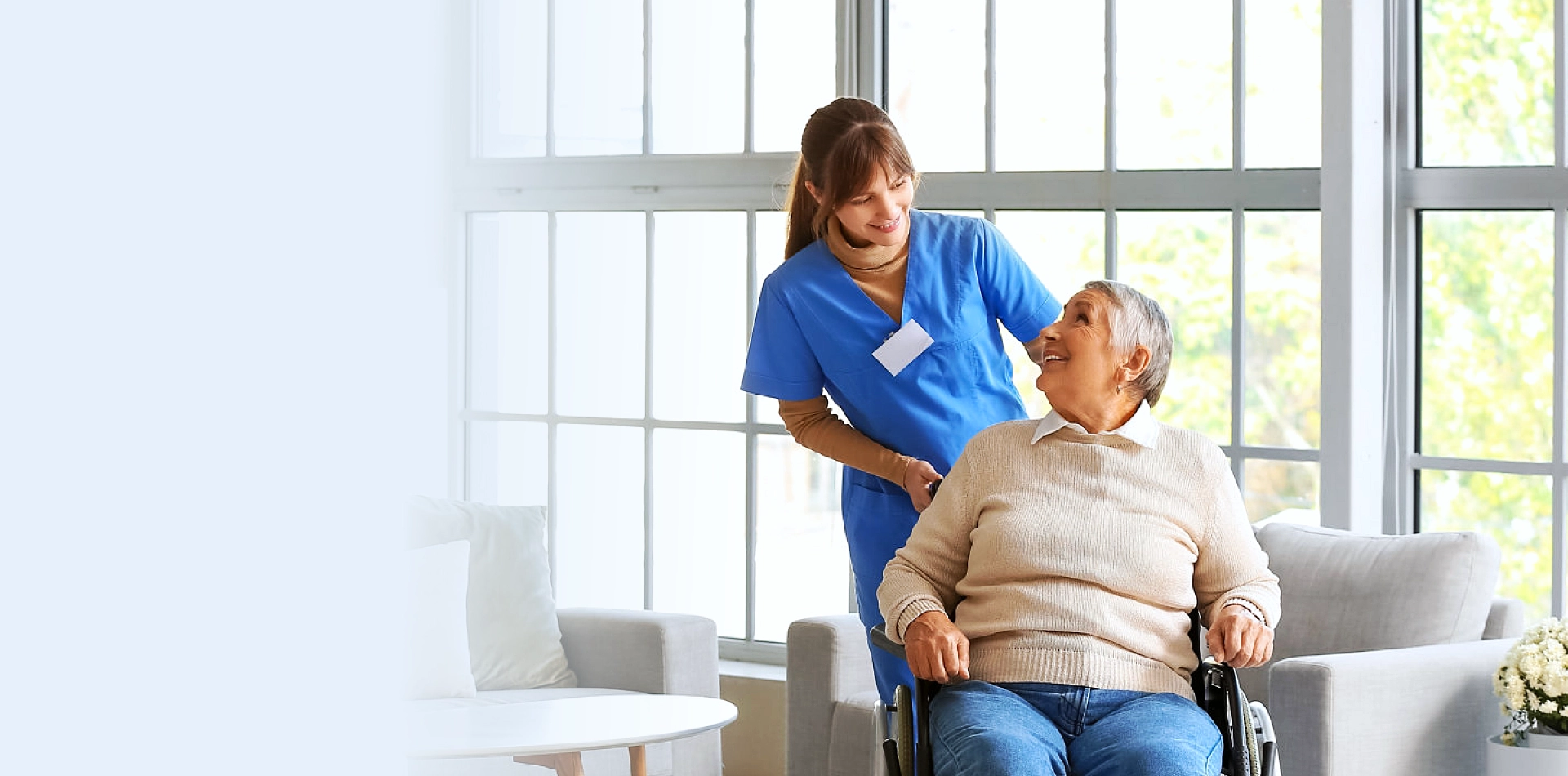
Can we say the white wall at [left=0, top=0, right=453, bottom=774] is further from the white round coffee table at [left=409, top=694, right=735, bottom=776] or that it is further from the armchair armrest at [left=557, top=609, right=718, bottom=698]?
the armchair armrest at [left=557, top=609, right=718, bottom=698]

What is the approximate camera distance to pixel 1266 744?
68.9 inches

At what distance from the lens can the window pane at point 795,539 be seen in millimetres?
3889

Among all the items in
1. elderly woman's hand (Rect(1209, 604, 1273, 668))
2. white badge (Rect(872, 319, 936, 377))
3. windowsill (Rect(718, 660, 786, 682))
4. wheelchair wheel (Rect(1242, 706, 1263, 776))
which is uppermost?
white badge (Rect(872, 319, 936, 377))

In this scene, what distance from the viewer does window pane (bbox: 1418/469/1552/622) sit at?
121 inches

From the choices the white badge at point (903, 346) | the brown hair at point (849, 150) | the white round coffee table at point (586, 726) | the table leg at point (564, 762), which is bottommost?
the table leg at point (564, 762)

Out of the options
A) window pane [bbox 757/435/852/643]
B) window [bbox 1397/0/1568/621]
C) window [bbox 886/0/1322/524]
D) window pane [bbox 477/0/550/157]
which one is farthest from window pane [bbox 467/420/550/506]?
window [bbox 1397/0/1568/621]

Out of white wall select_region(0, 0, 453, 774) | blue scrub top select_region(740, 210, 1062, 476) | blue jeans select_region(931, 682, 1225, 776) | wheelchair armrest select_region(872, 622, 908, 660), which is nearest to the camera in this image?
white wall select_region(0, 0, 453, 774)

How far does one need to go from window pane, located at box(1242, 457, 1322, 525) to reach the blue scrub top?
137 cm

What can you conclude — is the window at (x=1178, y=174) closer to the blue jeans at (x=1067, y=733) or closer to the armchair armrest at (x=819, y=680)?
the armchair armrest at (x=819, y=680)

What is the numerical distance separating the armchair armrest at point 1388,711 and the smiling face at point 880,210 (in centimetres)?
94

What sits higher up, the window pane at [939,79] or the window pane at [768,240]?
the window pane at [939,79]

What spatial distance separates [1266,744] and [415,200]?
1683mm

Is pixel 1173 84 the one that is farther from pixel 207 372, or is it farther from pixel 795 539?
pixel 207 372

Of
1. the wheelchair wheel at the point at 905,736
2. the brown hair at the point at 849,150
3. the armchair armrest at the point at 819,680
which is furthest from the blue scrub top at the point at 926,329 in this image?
the armchair armrest at the point at 819,680
